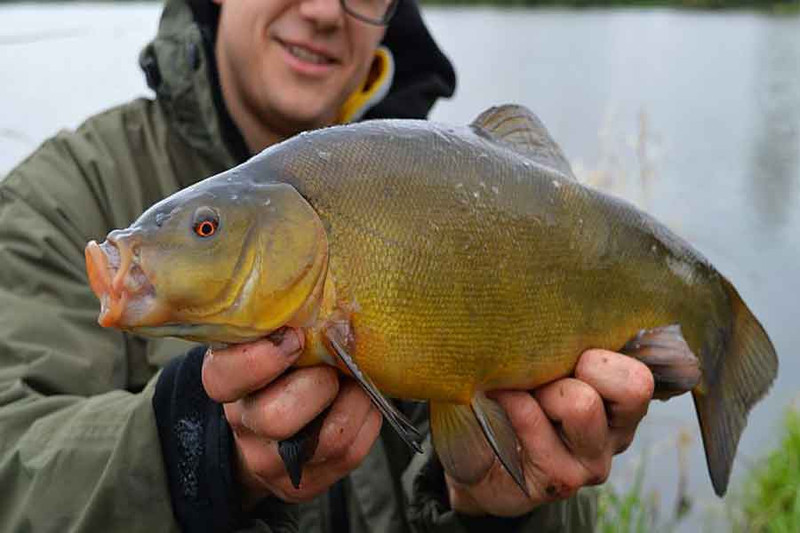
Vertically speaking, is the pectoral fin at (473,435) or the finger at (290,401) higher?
the finger at (290,401)

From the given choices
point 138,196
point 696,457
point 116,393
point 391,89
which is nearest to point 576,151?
point 696,457

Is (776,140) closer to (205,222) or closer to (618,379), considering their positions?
(618,379)

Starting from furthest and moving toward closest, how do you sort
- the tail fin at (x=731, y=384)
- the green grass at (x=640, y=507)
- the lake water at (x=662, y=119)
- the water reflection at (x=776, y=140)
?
the water reflection at (x=776, y=140)
the lake water at (x=662, y=119)
the green grass at (x=640, y=507)
the tail fin at (x=731, y=384)

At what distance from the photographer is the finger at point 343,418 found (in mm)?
1537

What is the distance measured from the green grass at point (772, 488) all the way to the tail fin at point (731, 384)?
206 cm

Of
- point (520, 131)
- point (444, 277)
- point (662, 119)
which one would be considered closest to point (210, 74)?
point (520, 131)

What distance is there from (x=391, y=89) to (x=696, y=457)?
10.0 ft

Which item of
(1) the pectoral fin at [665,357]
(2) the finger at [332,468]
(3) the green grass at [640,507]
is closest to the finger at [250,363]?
(2) the finger at [332,468]

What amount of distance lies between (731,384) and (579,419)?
489mm

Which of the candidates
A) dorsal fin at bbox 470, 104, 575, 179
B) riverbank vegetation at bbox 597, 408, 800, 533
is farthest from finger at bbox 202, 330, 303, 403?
riverbank vegetation at bbox 597, 408, 800, 533

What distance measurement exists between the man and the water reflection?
6.52 meters

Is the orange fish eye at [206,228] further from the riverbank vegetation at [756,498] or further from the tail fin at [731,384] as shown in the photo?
the riverbank vegetation at [756,498]

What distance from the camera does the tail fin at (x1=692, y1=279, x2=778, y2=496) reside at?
2.02 m

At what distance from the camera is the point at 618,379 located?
177 cm
